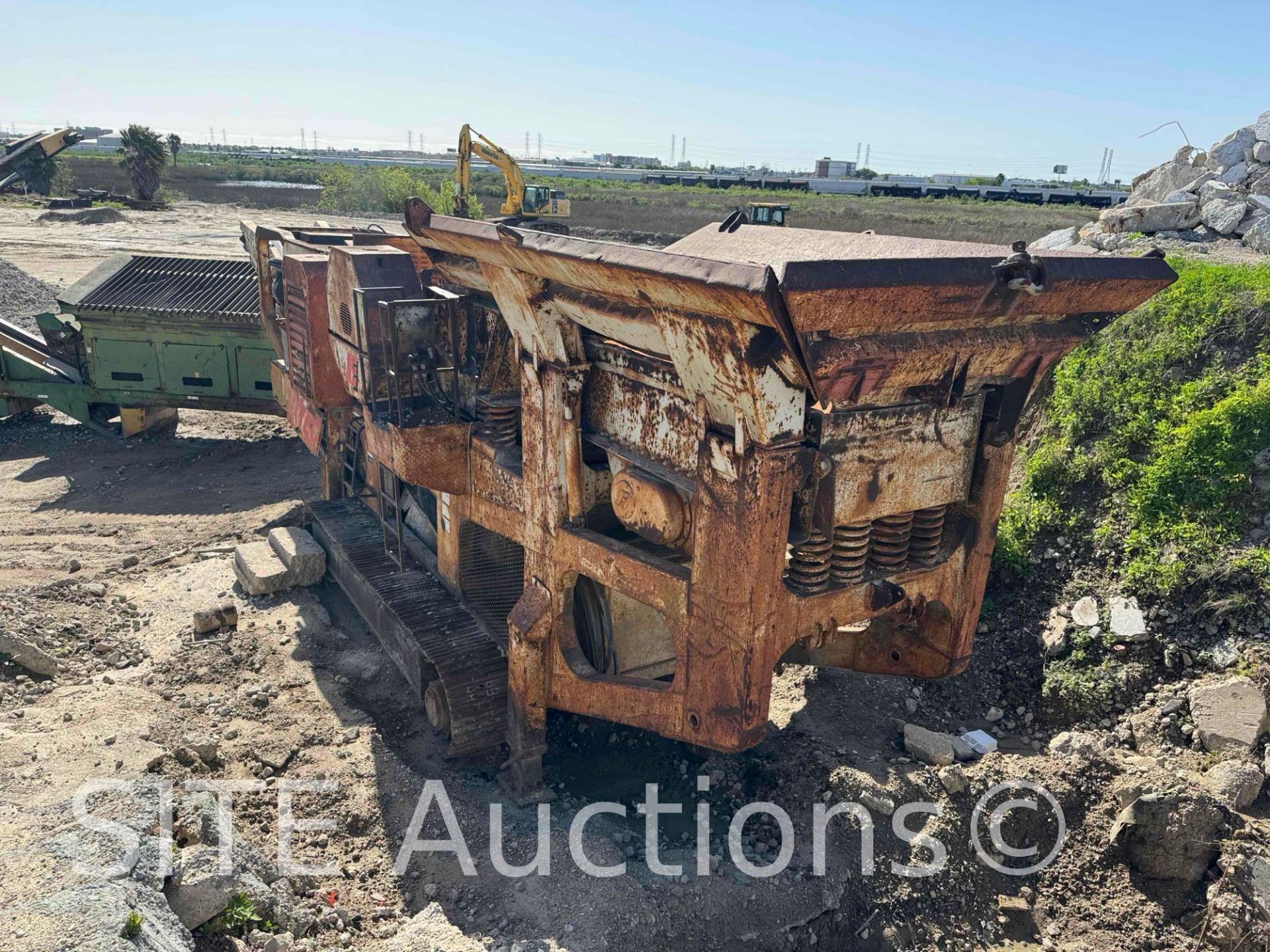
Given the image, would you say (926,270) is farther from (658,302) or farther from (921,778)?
(921,778)

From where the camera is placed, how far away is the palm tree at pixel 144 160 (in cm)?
3769

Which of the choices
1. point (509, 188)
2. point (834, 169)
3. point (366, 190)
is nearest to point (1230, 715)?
point (509, 188)

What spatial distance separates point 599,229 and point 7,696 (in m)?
32.1

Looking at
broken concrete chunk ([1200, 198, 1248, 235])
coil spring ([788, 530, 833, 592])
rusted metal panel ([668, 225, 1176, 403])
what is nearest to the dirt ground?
coil spring ([788, 530, 833, 592])

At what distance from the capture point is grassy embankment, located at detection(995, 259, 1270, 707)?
209 inches

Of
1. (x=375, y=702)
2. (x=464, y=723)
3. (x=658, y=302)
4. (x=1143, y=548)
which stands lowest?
(x=375, y=702)

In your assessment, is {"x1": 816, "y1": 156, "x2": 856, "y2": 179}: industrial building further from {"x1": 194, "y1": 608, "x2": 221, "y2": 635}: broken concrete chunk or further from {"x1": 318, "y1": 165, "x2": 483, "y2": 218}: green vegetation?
{"x1": 194, "y1": 608, "x2": 221, "y2": 635}: broken concrete chunk

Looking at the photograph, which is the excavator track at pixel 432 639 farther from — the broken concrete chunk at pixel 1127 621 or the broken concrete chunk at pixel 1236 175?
the broken concrete chunk at pixel 1236 175

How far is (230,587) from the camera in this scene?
707cm

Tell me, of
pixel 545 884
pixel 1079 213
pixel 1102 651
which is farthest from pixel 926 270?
pixel 1079 213

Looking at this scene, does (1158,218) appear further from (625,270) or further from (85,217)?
(85,217)

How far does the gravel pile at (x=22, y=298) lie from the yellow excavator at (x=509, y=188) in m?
8.22

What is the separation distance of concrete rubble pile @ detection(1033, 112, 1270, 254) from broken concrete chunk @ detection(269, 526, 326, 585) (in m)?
8.55

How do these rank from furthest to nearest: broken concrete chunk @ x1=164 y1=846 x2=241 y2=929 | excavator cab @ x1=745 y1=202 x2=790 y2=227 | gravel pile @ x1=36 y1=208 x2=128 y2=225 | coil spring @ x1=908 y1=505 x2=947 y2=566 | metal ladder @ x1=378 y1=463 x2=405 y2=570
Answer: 1. gravel pile @ x1=36 y1=208 x2=128 y2=225
2. excavator cab @ x1=745 y1=202 x2=790 y2=227
3. metal ladder @ x1=378 y1=463 x2=405 y2=570
4. coil spring @ x1=908 y1=505 x2=947 y2=566
5. broken concrete chunk @ x1=164 y1=846 x2=241 y2=929
